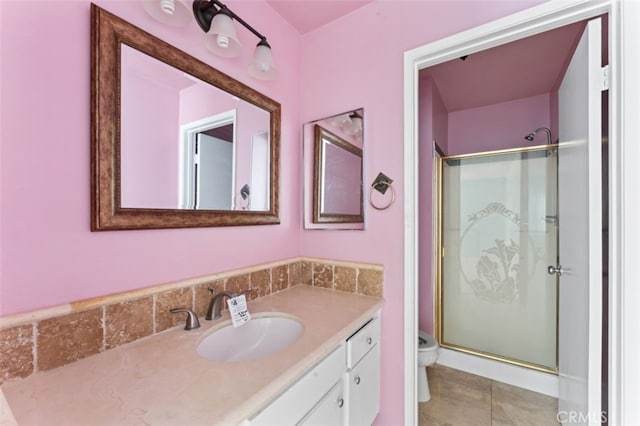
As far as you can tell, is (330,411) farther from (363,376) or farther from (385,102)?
(385,102)

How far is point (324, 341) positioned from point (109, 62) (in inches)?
45.0

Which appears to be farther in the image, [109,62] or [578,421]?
[578,421]

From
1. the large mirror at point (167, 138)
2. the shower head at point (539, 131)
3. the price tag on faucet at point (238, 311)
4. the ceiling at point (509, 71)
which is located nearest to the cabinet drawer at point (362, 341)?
the price tag on faucet at point (238, 311)

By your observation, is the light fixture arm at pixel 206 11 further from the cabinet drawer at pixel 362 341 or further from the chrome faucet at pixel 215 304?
the cabinet drawer at pixel 362 341

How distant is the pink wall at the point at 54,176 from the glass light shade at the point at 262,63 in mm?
324

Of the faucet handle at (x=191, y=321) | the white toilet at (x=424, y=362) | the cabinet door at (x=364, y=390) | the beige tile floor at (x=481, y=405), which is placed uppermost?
the faucet handle at (x=191, y=321)

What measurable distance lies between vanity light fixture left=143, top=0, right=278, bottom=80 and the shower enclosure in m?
1.93

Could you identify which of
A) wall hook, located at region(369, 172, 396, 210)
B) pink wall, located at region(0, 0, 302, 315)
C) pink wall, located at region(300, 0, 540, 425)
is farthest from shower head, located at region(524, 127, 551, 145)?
pink wall, located at region(0, 0, 302, 315)

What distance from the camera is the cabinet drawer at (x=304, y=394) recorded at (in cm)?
68

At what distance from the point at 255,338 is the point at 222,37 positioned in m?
1.24

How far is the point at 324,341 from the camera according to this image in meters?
0.91

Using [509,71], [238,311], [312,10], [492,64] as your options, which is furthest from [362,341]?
[509,71]

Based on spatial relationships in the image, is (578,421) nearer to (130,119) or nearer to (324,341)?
(324,341)
